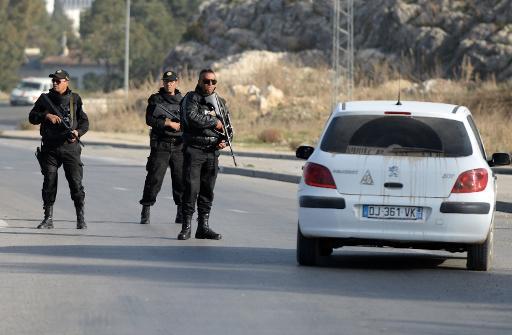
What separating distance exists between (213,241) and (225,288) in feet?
14.3

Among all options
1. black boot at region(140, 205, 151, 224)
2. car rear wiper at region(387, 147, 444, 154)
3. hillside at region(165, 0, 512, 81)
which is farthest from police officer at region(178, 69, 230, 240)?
hillside at region(165, 0, 512, 81)

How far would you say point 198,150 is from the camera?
15.9 meters

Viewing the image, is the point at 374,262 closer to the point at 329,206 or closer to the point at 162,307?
the point at 329,206

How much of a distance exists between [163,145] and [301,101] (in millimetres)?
46369

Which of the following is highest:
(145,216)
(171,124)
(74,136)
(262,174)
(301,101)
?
(171,124)

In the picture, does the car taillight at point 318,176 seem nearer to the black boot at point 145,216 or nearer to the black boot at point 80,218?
the black boot at point 80,218

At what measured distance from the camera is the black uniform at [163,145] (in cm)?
1764

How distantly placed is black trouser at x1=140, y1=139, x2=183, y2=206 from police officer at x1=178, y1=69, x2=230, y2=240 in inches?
76.6

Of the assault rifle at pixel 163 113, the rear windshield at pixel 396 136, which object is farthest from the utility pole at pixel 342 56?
the rear windshield at pixel 396 136

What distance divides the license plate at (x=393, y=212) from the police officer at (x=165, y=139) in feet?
16.6

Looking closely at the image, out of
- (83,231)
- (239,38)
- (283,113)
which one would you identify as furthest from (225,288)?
(239,38)

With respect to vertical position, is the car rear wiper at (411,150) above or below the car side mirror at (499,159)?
above

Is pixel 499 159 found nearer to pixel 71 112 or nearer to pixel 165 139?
pixel 165 139

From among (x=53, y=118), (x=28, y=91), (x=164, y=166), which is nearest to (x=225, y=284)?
(x=53, y=118)
